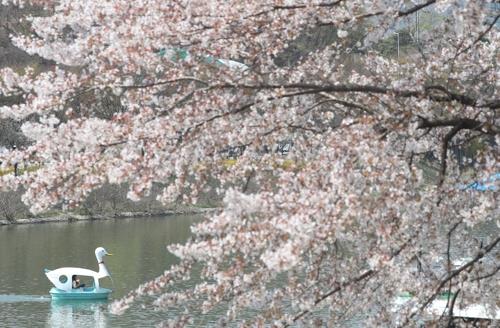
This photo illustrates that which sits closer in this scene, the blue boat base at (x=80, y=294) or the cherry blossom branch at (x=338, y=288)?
the cherry blossom branch at (x=338, y=288)

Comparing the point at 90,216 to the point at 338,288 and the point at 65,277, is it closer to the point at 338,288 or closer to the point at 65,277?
the point at 65,277

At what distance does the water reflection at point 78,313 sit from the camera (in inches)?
823

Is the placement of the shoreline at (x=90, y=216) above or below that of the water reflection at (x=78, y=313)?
above

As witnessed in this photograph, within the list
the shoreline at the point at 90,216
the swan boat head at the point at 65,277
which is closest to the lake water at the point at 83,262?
the swan boat head at the point at 65,277

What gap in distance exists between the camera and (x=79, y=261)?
28547mm

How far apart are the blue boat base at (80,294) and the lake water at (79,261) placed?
7.0 inches

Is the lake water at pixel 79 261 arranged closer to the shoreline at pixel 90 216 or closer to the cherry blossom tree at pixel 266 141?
the shoreline at pixel 90 216

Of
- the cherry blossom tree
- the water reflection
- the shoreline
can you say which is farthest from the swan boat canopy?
the cherry blossom tree

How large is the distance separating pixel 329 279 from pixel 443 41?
7.66ft

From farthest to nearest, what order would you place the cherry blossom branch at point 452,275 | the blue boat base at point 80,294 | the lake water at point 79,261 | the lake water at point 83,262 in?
the blue boat base at point 80,294, the lake water at point 79,261, the lake water at point 83,262, the cherry blossom branch at point 452,275

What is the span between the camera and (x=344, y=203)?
5188 millimetres

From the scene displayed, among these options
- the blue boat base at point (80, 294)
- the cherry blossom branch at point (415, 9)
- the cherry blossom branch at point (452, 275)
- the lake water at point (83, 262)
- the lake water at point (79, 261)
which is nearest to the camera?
the cherry blossom branch at point (415, 9)

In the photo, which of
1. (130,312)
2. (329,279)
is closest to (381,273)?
(329,279)

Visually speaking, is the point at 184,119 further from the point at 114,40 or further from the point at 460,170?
the point at 460,170
